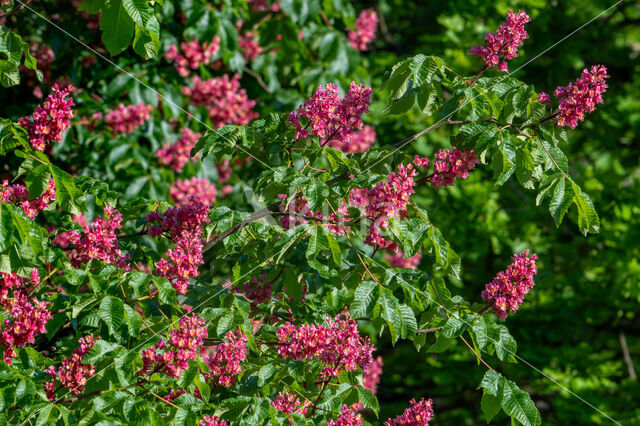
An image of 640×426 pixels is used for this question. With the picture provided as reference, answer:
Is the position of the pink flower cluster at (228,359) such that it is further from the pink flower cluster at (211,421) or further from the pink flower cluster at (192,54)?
the pink flower cluster at (192,54)

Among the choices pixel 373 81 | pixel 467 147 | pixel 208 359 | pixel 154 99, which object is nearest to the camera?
pixel 208 359

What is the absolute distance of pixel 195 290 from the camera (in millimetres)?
2746

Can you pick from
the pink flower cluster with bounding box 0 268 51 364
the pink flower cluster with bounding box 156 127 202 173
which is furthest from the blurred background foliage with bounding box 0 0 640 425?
the pink flower cluster with bounding box 0 268 51 364

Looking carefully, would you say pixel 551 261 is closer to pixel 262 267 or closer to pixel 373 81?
pixel 373 81

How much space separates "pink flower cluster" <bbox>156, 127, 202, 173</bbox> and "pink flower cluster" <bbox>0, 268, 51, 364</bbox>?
7.81 ft

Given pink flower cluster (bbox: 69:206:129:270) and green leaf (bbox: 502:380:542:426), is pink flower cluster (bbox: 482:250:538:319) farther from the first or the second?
pink flower cluster (bbox: 69:206:129:270)

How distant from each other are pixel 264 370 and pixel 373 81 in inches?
158

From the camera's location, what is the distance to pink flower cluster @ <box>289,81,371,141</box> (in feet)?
8.66

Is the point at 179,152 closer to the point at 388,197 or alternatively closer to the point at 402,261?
the point at 402,261

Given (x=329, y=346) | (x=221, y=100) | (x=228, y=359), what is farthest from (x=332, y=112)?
(x=221, y=100)

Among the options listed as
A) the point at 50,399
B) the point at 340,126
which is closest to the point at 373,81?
the point at 340,126

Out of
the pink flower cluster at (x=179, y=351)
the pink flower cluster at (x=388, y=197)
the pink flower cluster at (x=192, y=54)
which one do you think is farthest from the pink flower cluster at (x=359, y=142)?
the pink flower cluster at (x=179, y=351)

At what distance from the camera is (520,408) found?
2.41m

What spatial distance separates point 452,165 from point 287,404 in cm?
100
